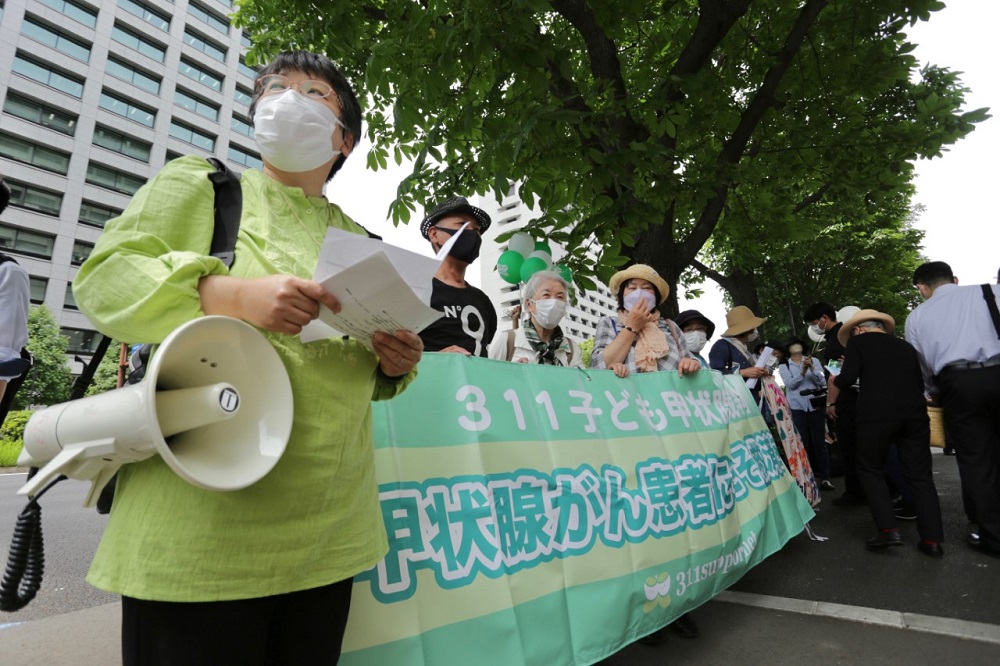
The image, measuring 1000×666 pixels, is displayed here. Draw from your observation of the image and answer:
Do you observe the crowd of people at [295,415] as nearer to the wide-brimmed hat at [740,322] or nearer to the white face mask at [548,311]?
the white face mask at [548,311]

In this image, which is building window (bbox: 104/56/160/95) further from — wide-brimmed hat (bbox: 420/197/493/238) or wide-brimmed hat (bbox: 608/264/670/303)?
wide-brimmed hat (bbox: 608/264/670/303)

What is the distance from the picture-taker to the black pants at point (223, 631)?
993 millimetres

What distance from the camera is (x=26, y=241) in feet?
100.0

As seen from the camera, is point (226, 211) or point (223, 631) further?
point (226, 211)

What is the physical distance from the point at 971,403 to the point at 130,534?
5027 mm

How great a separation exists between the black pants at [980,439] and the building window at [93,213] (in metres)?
39.5

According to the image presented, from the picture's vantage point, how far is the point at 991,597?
10.2 ft

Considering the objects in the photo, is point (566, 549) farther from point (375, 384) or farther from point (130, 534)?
point (130, 534)

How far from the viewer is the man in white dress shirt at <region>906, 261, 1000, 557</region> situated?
3.89 meters

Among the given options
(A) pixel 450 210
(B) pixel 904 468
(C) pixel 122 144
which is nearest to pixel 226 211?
(A) pixel 450 210

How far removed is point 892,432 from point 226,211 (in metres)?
4.71

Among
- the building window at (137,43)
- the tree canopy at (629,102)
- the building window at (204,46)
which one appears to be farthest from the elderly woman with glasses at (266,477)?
the building window at (204,46)

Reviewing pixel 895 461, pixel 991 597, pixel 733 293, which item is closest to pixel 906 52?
pixel 895 461

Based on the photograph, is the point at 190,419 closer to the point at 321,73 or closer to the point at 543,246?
the point at 321,73
